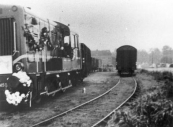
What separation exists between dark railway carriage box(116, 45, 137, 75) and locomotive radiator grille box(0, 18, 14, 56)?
63.4 ft

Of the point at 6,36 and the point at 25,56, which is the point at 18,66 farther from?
the point at 6,36

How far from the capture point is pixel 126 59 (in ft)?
Result: 83.7

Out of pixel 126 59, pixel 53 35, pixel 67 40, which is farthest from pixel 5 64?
pixel 126 59

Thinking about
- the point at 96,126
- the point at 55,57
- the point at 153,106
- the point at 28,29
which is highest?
the point at 28,29

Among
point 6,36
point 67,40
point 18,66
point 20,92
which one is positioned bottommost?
point 20,92

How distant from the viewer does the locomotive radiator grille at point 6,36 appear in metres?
7.41

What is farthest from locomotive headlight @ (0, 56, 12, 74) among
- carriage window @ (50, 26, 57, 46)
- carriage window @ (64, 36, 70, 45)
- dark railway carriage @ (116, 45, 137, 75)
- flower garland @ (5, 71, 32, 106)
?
dark railway carriage @ (116, 45, 137, 75)

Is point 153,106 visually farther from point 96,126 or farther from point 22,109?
point 22,109

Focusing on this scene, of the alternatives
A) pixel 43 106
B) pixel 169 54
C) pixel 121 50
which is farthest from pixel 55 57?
pixel 169 54

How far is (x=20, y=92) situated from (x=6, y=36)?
196 cm

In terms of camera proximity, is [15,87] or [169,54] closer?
[15,87]

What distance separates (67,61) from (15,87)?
4968mm

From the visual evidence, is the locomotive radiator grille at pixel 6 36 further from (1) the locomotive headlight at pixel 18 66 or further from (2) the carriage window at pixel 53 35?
(2) the carriage window at pixel 53 35

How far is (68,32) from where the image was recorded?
38.8 feet
